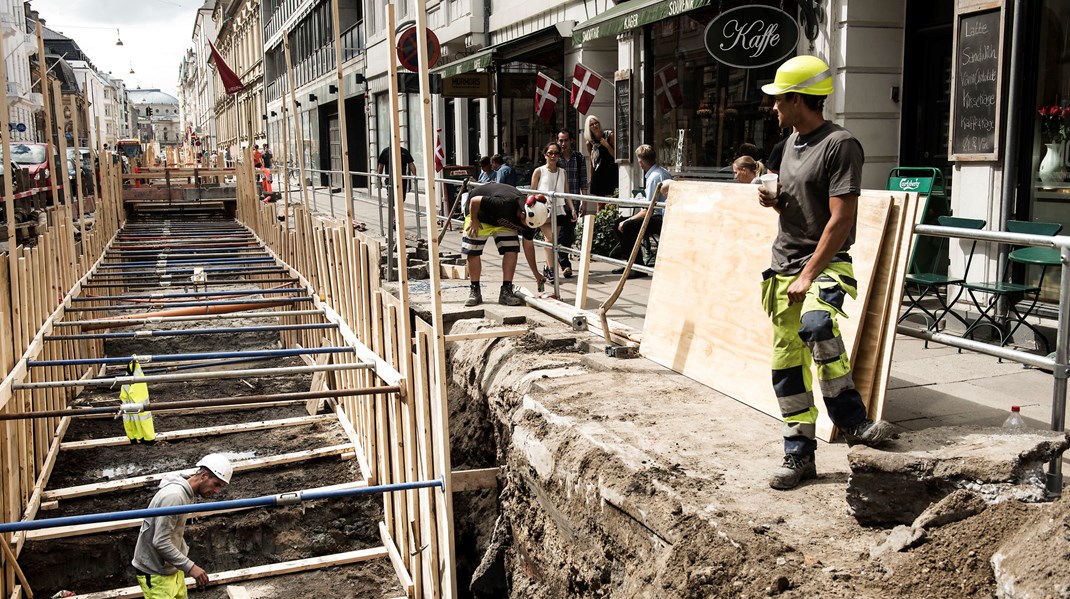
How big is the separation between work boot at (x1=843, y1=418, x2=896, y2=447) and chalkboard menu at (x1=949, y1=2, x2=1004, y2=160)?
4.53 m

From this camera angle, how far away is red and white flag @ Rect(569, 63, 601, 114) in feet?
45.5

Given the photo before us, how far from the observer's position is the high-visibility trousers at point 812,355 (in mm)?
4008

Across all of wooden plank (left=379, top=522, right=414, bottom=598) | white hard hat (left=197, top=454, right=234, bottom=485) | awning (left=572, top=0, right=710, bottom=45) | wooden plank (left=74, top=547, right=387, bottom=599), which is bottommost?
wooden plank (left=74, top=547, right=387, bottom=599)

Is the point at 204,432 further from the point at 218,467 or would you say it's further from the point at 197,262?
the point at 197,262

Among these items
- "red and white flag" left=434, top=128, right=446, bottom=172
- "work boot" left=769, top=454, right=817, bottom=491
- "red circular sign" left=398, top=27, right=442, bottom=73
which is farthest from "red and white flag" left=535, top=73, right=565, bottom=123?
"work boot" left=769, top=454, right=817, bottom=491

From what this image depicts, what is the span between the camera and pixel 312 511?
7.59 meters

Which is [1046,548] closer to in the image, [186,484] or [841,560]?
[841,560]

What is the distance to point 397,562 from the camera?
6.20 meters

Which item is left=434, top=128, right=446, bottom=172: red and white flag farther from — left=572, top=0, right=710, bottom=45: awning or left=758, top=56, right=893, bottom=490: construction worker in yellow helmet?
left=758, top=56, right=893, bottom=490: construction worker in yellow helmet

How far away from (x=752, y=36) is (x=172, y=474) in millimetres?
7032

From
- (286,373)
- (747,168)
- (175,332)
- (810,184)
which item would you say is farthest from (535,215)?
(810,184)

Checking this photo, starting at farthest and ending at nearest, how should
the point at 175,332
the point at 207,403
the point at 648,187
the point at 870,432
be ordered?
the point at 648,187, the point at 175,332, the point at 207,403, the point at 870,432

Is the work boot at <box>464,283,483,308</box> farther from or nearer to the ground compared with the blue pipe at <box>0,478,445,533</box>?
farther from the ground

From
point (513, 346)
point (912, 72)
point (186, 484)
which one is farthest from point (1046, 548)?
point (912, 72)
